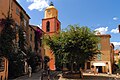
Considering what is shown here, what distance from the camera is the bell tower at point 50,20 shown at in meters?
62.4

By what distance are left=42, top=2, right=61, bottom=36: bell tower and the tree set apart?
26735mm

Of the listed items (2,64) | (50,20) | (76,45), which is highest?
(50,20)

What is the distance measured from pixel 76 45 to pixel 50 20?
3005cm

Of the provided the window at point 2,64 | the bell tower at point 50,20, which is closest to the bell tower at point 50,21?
the bell tower at point 50,20

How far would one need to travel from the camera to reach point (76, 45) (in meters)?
34.0

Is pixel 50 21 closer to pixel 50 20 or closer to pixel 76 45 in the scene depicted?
pixel 50 20

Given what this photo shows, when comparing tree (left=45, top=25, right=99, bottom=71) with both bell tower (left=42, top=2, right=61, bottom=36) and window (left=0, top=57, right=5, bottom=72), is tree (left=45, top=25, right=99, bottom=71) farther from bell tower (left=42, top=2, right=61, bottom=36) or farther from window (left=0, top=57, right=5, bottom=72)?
bell tower (left=42, top=2, right=61, bottom=36)

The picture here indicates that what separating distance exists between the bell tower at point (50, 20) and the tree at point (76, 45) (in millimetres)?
26735

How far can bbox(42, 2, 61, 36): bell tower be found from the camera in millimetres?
62381

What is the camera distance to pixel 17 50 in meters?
30.7

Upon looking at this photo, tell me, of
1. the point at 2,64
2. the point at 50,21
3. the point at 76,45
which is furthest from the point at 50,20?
the point at 2,64

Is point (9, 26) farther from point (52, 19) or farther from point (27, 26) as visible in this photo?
point (52, 19)

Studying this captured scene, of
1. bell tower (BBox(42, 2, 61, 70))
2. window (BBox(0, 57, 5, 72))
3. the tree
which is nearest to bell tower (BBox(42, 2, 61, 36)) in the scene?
bell tower (BBox(42, 2, 61, 70))

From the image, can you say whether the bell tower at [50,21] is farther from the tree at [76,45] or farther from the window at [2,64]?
the window at [2,64]
